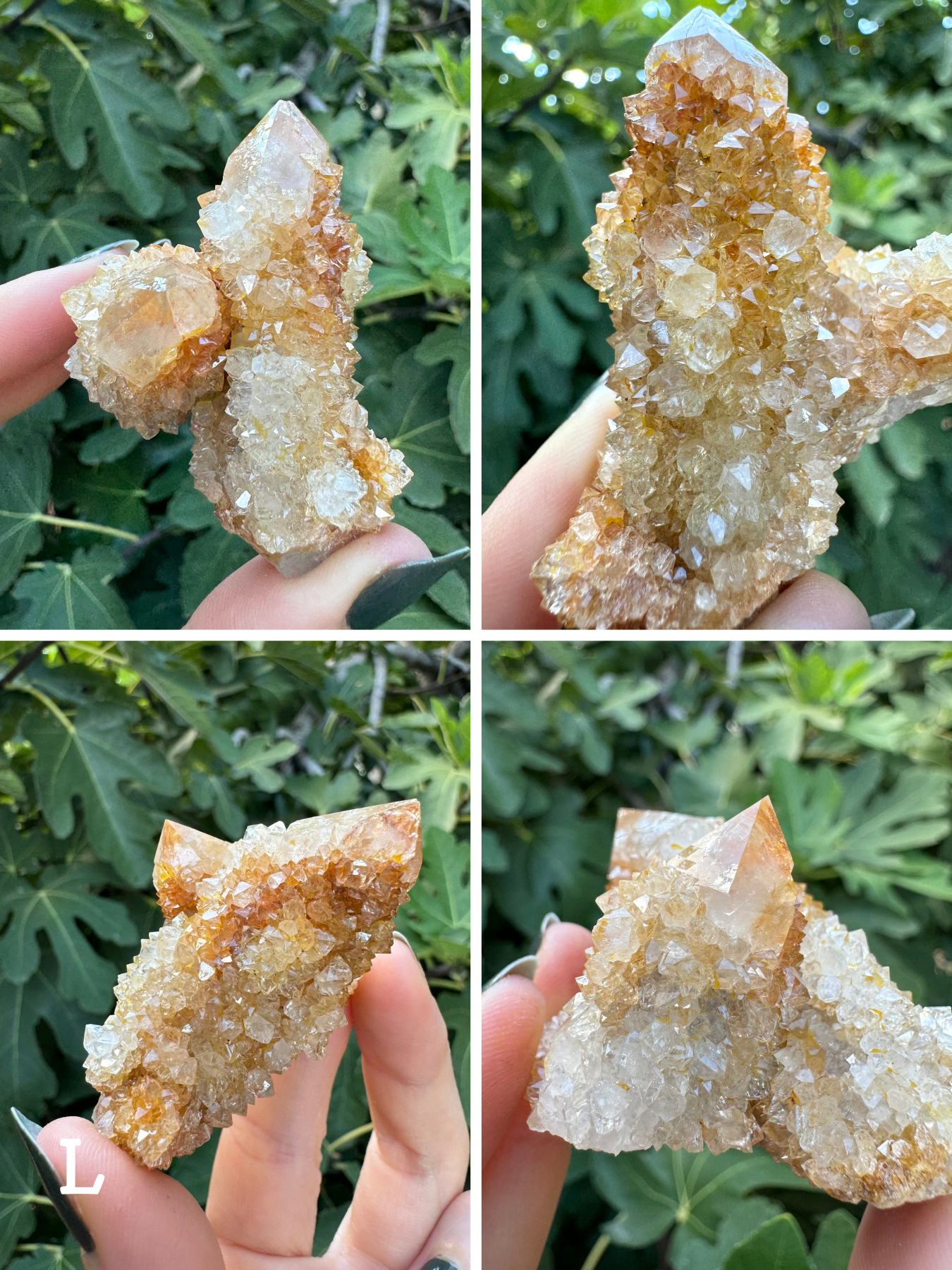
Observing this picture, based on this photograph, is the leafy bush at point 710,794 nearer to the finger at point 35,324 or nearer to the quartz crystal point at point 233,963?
the quartz crystal point at point 233,963

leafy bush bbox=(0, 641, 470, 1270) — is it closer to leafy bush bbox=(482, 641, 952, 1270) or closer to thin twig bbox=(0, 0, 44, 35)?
leafy bush bbox=(482, 641, 952, 1270)

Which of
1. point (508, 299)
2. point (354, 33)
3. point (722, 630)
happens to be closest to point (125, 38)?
point (354, 33)

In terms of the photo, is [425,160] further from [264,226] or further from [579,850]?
[579,850]

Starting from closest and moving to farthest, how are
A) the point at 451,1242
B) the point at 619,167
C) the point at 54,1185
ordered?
1. the point at 54,1185
2. the point at 451,1242
3. the point at 619,167

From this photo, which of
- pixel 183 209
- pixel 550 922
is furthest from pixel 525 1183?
pixel 183 209

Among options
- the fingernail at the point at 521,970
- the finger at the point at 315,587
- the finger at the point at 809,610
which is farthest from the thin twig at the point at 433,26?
the fingernail at the point at 521,970

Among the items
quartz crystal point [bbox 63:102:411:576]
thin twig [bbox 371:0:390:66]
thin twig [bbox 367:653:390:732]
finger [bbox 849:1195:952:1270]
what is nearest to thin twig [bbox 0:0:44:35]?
thin twig [bbox 371:0:390:66]

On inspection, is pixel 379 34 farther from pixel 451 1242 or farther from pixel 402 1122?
pixel 451 1242
